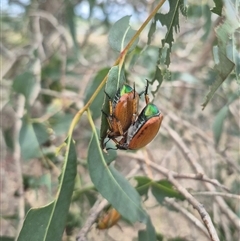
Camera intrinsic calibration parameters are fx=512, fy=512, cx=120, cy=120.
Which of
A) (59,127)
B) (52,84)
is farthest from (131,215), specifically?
(52,84)

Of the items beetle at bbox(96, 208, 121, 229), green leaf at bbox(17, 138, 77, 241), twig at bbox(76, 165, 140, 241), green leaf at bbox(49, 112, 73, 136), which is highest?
green leaf at bbox(17, 138, 77, 241)

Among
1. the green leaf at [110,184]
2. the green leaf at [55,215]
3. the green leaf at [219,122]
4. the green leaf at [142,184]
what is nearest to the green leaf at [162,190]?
the green leaf at [142,184]

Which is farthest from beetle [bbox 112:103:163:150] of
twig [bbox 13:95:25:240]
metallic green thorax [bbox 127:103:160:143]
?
twig [bbox 13:95:25:240]

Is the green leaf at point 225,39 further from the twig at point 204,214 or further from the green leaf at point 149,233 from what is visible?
the green leaf at point 149,233

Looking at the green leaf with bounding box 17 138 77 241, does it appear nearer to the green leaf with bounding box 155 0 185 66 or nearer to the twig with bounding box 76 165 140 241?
the twig with bounding box 76 165 140 241

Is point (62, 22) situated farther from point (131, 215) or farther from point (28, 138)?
point (131, 215)

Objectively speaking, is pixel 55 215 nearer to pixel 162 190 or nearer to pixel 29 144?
pixel 162 190
